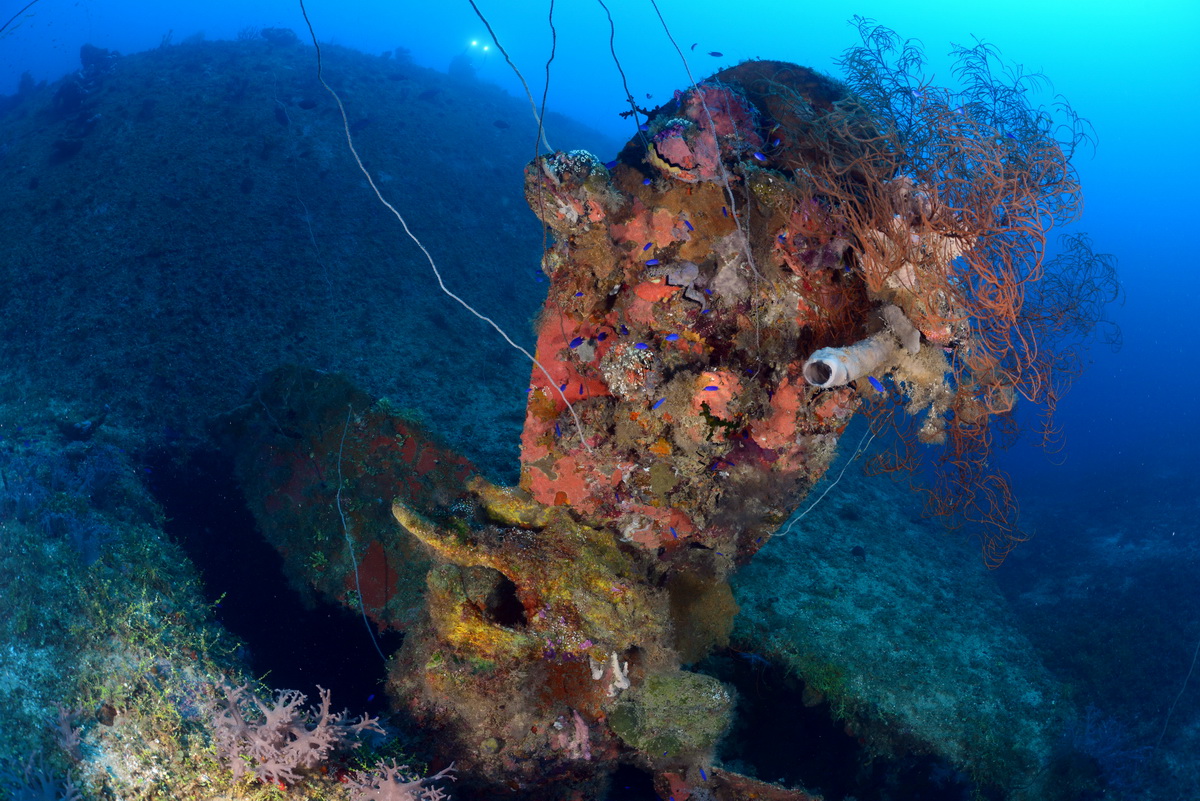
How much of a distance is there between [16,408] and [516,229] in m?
10.4

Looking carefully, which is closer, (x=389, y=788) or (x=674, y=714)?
(x=389, y=788)

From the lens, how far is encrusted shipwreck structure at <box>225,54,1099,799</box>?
12.6 ft

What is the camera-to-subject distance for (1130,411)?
31.6 metres

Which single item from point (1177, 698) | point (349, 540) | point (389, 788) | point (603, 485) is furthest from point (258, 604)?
point (1177, 698)

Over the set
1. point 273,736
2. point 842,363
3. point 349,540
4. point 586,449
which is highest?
point 842,363

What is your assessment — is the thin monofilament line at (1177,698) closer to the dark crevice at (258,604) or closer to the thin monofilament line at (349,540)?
the dark crevice at (258,604)

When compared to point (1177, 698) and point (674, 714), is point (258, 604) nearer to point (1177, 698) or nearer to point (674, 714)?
point (674, 714)

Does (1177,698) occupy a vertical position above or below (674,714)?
above

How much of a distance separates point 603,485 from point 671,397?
93 centimetres

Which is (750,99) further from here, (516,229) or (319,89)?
(319,89)

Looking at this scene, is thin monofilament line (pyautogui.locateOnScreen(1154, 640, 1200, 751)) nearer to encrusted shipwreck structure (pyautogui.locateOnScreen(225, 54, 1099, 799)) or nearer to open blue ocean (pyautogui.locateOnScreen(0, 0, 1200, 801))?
open blue ocean (pyautogui.locateOnScreen(0, 0, 1200, 801))

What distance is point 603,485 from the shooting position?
4.20 m

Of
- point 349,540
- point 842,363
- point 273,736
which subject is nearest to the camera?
point 842,363

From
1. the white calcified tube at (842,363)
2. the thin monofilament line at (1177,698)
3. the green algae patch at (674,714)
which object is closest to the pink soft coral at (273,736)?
the green algae patch at (674,714)
